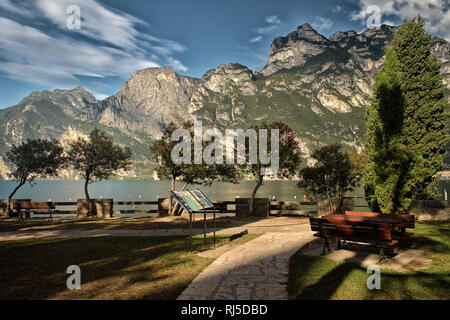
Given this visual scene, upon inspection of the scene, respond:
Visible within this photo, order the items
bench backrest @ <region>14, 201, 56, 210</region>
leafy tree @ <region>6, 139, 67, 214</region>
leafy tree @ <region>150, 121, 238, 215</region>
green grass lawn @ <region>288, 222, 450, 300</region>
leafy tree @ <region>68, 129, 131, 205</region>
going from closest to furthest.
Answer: green grass lawn @ <region>288, 222, 450, 300</region> < bench backrest @ <region>14, 201, 56, 210</region> < leafy tree @ <region>150, 121, 238, 215</region> < leafy tree @ <region>6, 139, 67, 214</region> < leafy tree @ <region>68, 129, 131, 205</region>

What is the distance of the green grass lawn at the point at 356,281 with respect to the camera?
4.52 metres

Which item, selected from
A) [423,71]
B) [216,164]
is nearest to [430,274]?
[216,164]

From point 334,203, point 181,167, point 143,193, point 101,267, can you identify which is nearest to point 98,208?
point 181,167

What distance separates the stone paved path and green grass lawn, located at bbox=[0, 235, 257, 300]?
340 mm

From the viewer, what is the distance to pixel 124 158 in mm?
22125

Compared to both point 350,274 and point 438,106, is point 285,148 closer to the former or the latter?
point 438,106

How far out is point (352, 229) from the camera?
6590 millimetres

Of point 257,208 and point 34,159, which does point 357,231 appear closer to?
point 257,208

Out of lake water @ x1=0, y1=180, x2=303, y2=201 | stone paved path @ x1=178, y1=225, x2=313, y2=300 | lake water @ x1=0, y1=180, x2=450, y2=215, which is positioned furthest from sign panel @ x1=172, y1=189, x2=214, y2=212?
lake water @ x1=0, y1=180, x2=450, y2=215

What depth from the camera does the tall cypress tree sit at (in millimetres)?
12305

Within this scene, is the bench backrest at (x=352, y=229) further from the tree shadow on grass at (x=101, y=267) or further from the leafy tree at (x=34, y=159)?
the leafy tree at (x=34, y=159)

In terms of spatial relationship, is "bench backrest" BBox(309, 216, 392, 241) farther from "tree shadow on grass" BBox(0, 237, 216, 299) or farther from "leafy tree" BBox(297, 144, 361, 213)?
"leafy tree" BBox(297, 144, 361, 213)

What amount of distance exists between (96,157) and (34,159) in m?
4.22
